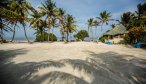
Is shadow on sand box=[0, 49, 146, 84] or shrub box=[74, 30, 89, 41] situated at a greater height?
shrub box=[74, 30, 89, 41]

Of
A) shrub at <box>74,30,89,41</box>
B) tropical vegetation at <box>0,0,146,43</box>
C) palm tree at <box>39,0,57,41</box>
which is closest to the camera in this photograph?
tropical vegetation at <box>0,0,146,43</box>

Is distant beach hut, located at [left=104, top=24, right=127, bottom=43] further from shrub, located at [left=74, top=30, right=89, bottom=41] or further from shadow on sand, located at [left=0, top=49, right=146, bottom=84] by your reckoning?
shadow on sand, located at [left=0, top=49, right=146, bottom=84]

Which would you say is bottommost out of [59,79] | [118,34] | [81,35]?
[59,79]

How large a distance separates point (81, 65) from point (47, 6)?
3652 centimetres

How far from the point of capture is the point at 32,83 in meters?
11.2

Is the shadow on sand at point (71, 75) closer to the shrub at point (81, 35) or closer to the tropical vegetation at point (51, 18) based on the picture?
the tropical vegetation at point (51, 18)

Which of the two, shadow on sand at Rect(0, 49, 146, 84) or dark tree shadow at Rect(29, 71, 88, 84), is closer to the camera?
dark tree shadow at Rect(29, 71, 88, 84)

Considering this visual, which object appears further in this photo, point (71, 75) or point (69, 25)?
point (69, 25)

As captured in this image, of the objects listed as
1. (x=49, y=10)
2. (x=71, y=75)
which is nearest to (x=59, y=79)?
(x=71, y=75)

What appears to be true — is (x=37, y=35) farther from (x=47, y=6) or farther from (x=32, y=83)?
(x=32, y=83)

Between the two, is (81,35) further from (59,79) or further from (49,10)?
(59,79)

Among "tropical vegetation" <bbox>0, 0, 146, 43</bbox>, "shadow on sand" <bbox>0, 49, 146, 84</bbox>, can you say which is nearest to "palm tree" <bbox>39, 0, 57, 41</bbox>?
"tropical vegetation" <bbox>0, 0, 146, 43</bbox>

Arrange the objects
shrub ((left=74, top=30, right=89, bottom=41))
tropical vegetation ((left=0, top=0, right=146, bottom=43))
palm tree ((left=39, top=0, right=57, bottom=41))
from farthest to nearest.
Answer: shrub ((left=74, top=30, right=89, bottom=41))
palm tree ((left=39, top=0, right=57, bottom=41))
tropical vegetation ((left=0, top=0, right=146, bottom=43))

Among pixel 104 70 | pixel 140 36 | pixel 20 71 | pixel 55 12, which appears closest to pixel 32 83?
pixel 20 71
